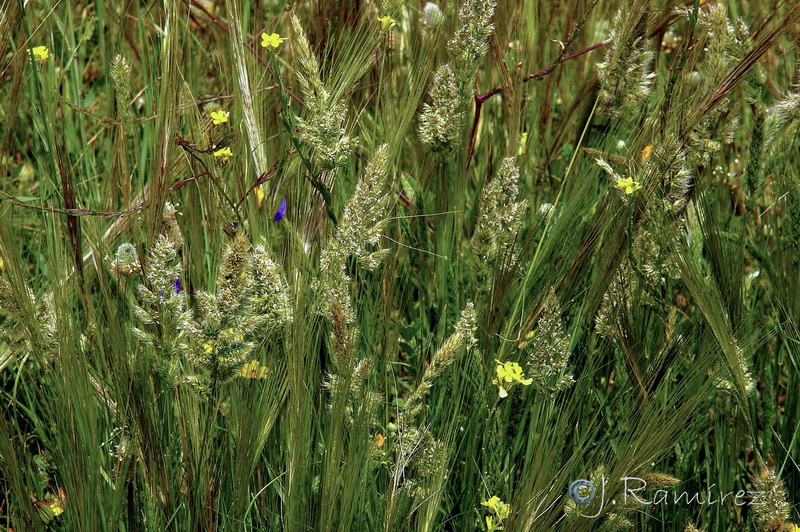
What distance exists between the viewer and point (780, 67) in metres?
1.93

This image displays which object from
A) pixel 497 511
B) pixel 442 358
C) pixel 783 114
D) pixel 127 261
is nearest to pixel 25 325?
pixel 127 261

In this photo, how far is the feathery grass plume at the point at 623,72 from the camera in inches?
52.7

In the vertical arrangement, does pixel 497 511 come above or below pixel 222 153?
below

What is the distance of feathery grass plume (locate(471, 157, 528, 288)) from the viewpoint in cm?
117

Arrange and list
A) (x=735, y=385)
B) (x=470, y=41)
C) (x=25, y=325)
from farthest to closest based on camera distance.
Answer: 1. (x=470, y=41)
2. (x=735, y=385)
3. (x=25, y=325)

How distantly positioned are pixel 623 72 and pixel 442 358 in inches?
26.6

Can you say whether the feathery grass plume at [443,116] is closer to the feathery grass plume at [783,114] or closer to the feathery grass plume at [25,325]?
the feathery grass plume at [783,114]

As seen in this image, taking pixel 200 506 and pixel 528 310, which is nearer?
pixel 200 506

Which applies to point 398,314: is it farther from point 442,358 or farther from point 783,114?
point 783,114

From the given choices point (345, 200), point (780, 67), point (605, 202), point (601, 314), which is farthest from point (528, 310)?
point (780, 67)

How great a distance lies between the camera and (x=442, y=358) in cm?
105

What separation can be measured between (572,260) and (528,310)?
0.45ft

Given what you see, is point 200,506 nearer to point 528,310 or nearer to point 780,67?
point 528,310

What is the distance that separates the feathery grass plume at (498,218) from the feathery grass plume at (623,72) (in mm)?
322
